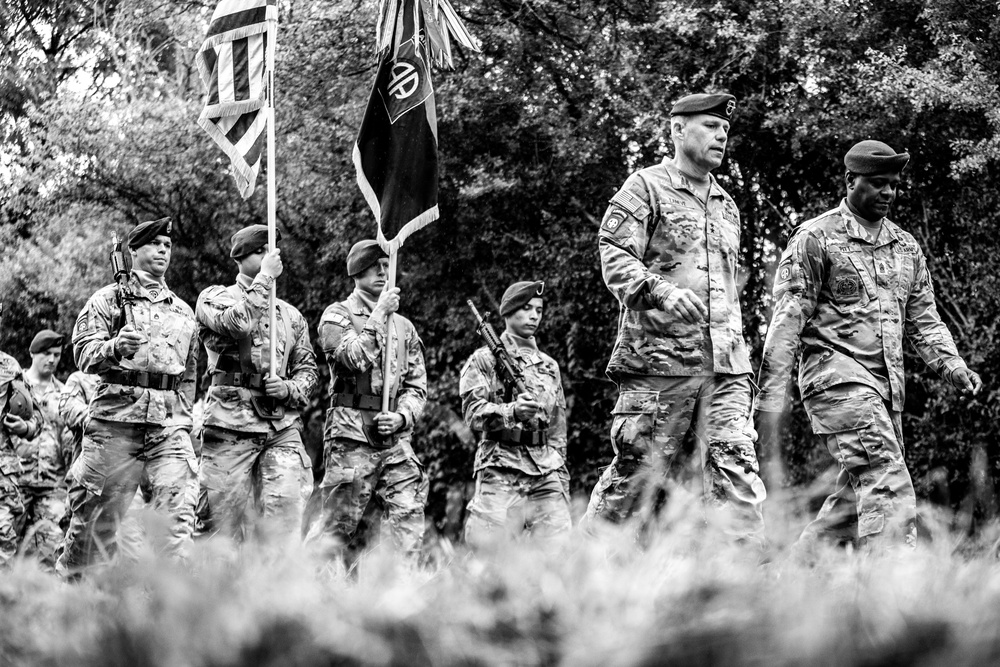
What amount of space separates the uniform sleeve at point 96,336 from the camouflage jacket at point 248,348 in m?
0.59

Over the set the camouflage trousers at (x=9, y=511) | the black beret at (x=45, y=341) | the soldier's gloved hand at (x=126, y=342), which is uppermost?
the soldier's gloved hand at (x=126, y=342)

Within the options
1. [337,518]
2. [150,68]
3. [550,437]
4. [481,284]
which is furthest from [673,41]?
[150,68]

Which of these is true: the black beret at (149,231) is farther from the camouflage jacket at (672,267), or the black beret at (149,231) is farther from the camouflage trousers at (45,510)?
the camouflage trousers at (45,510)

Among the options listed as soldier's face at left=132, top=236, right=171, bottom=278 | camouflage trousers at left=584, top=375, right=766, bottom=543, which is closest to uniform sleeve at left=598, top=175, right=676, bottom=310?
camouflage trousers at left=584, top=375, right=766, bottom=543

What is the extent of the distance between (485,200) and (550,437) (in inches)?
248

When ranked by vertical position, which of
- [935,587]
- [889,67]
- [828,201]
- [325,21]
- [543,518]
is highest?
[325,21]

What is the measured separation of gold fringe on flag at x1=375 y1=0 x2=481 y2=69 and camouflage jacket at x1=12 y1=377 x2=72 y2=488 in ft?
19.6

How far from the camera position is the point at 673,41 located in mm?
13539

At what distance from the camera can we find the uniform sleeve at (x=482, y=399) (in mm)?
8961

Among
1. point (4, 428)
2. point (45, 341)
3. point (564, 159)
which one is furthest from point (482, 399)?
point (45, 341)

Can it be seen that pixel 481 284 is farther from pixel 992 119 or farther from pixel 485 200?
pixel 992 119

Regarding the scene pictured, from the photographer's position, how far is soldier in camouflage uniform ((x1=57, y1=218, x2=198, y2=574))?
8.00 m

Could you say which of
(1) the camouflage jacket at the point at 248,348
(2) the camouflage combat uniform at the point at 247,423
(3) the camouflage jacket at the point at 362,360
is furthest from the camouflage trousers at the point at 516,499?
(1) the camouflage jacket at the point at 248,348

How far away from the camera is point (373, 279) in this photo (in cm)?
927
